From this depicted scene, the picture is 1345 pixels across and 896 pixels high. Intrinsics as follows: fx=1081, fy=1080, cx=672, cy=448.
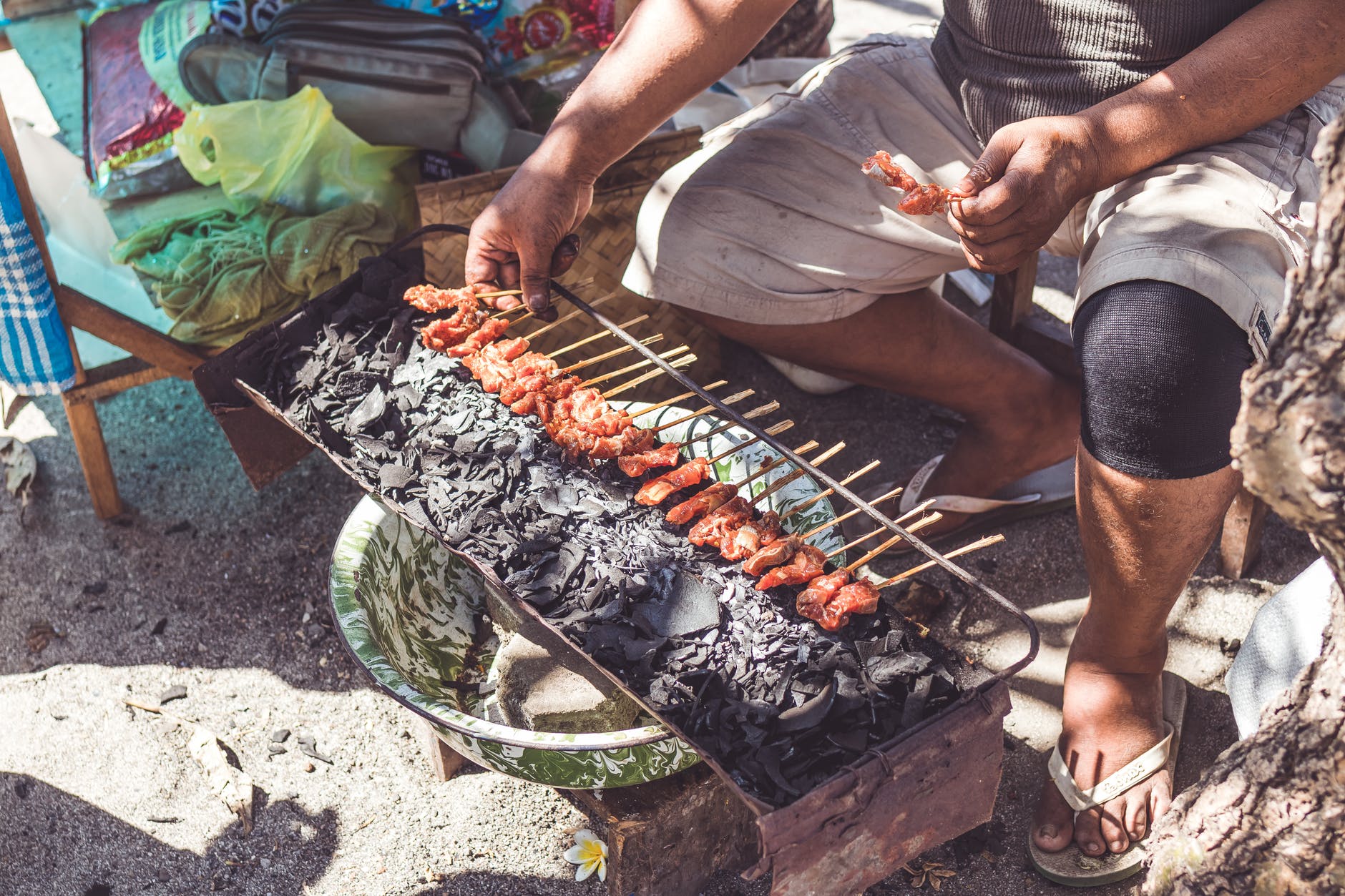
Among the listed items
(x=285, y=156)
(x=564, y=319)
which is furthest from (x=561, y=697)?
(x=285, y=156)

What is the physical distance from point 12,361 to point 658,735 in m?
2.72

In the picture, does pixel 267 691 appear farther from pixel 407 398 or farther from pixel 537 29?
pixel 537 29

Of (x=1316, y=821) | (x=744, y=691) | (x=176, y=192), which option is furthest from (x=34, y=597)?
(x=1316, y=821)

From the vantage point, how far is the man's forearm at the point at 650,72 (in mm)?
2934

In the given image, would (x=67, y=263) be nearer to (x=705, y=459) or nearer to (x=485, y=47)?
(x=485, y=47)

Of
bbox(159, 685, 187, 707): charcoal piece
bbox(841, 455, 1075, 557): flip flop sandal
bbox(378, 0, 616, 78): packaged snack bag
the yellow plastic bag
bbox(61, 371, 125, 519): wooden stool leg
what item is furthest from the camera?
bbox(378, 0, 616, 78): packaged snack bag

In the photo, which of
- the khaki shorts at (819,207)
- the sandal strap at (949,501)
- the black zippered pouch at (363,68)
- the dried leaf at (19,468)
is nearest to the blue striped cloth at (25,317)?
the dried leaf at (19,468)

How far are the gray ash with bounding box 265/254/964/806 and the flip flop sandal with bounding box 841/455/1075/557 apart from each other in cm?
114

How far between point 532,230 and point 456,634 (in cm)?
118

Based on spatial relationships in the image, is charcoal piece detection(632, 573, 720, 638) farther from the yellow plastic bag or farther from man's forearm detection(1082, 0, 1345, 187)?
the yellow plastic bag

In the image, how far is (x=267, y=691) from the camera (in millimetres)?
3332

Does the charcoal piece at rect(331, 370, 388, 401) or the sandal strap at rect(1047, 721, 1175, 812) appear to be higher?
the charcoal piece at rect(331, 370, 388, 401)

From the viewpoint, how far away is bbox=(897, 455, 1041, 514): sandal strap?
11.2 feet

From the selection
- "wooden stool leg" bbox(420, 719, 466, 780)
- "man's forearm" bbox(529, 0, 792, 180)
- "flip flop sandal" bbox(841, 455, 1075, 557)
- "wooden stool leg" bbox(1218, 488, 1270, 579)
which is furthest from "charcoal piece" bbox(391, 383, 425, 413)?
"wooden stool leg" bbox(1218, 488, 1270, 579)
